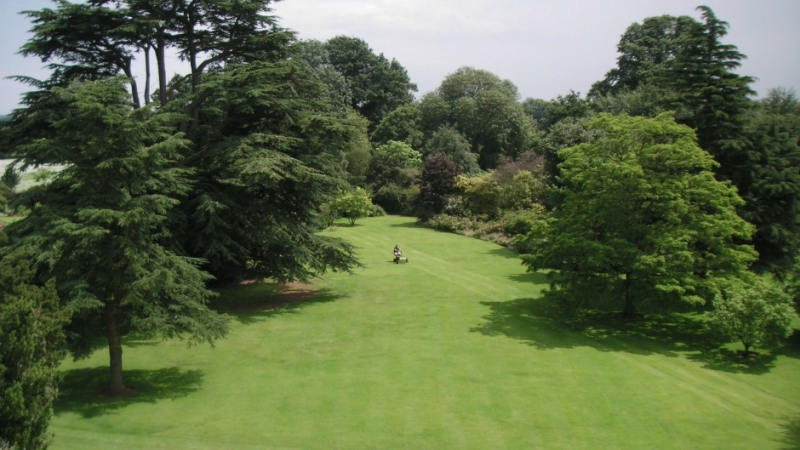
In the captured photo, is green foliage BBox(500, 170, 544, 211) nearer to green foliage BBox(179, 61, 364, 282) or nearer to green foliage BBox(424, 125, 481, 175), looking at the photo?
green foliage BBox(424, 125, 481, 175)

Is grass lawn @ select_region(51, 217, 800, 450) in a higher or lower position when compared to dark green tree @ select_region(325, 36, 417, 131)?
lower

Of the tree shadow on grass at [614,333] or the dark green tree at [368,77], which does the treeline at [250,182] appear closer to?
the tree shadow on grass at [614,333]

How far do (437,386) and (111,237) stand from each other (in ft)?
27.9

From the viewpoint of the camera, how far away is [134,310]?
1305cm

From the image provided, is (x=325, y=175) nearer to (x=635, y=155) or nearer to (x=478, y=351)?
(x=478, y=351)

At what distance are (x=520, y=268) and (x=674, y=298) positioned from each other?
11.2 meters

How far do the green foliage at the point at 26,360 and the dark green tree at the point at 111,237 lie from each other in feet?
5.34

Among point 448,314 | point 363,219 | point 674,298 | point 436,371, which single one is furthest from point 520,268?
point 363,219

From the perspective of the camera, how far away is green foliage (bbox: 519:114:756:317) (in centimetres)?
1802

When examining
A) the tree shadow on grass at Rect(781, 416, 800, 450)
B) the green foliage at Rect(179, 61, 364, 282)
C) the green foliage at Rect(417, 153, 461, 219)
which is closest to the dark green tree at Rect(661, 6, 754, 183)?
the tree shadow on grass at Rect(781, 416, 800, 450)

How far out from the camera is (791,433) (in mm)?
12102

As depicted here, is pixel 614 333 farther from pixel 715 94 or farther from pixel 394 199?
pixel 394 199

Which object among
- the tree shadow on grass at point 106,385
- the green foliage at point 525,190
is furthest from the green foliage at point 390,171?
the tree shadow on grass at point 106,385

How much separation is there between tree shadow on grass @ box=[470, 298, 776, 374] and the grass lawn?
0.26 ft
